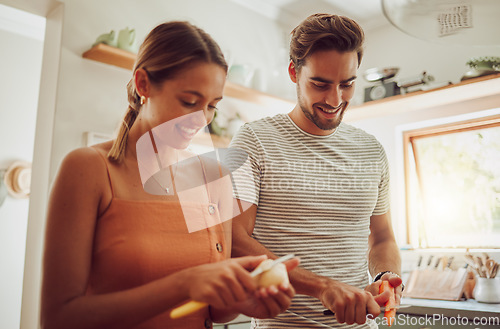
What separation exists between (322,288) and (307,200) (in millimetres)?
222

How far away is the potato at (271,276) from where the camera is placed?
63cm

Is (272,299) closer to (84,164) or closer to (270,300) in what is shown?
(270,300)

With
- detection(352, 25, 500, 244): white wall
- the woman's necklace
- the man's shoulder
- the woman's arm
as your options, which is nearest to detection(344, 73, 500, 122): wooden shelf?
detection(352, 25, 500, 244): white wall

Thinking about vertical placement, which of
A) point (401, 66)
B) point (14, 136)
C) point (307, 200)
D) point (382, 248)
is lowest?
point (382, 248)

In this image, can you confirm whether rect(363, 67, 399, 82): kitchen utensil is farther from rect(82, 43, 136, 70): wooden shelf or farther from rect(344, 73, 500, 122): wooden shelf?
rect(82, 43, 136, 70): wooden shelf

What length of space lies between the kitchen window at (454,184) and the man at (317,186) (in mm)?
2123

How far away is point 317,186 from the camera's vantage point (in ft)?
3.50

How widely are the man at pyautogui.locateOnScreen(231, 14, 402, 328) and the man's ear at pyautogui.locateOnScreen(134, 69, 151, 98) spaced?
29cm

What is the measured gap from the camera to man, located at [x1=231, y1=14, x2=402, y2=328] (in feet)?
3.32

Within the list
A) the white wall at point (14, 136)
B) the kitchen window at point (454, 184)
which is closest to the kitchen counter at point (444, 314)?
the kitchen window at point (454, 184)

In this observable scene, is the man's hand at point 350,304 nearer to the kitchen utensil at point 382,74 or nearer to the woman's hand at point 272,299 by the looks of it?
the woman's hand at point 272,299

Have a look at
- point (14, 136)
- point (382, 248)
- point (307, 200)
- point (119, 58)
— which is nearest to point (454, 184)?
point (382, 248)

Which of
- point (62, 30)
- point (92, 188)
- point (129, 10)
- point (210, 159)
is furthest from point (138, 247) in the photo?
point (129, 10)

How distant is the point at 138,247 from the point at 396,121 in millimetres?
3010
